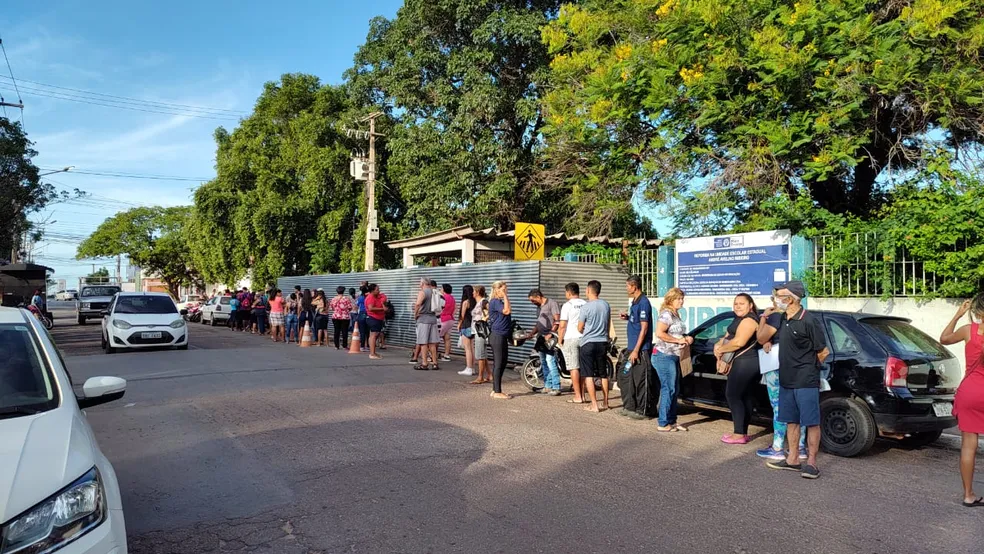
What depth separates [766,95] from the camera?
12.7 m

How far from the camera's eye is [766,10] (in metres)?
12.8

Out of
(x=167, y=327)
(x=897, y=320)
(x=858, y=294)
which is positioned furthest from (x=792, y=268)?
(x=167, y=327)

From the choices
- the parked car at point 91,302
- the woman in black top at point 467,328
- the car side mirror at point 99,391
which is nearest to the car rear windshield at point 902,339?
the car side mirror at point 99,391

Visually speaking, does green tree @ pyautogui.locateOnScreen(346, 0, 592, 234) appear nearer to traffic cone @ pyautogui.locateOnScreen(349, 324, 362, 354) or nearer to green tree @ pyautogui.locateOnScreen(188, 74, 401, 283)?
green tree @ pyautogui.locateOnScreen(188, 74, 401, 283)

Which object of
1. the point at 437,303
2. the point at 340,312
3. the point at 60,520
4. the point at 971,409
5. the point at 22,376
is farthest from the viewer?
the point at 340,312

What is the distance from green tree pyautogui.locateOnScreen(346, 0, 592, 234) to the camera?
21594 millimetres

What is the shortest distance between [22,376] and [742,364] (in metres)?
6.24

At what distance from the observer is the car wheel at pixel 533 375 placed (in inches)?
446

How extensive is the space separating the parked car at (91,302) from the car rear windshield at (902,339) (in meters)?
33.9

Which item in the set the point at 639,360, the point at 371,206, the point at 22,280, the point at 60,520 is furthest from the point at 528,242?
the point at 22,280

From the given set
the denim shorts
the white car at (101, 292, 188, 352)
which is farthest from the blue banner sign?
the white car at (101, 292, 188, 352)

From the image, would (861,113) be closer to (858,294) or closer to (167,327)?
(858,294)

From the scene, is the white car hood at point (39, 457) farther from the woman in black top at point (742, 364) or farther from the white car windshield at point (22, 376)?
the woman in black top at point (742, 364)

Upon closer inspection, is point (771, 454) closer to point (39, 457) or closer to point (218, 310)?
point (39, 457)
